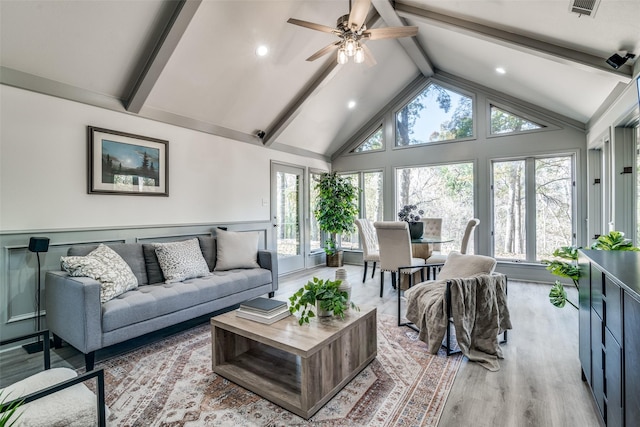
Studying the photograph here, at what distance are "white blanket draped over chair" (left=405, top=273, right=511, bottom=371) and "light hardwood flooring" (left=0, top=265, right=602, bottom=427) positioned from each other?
13cm

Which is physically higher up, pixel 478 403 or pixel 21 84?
pixel 21 84

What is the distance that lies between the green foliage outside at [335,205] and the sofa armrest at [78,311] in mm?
4089

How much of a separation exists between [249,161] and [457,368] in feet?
12.9

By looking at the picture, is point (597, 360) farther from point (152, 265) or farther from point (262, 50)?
point (262, 50)

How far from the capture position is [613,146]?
3256 mm

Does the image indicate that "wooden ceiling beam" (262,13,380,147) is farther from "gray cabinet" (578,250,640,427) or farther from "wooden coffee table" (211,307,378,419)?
"gray cabinet" (578,250,640,427)

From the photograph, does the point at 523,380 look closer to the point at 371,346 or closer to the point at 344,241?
the point at 371,346

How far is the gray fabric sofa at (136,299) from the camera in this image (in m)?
2.22

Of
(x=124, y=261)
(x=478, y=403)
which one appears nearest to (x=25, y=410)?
(x=124, y=261)

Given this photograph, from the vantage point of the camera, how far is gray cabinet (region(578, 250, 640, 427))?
3.60 ft

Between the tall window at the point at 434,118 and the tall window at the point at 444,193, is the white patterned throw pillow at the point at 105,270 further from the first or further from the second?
the tall window at the point at 434,118

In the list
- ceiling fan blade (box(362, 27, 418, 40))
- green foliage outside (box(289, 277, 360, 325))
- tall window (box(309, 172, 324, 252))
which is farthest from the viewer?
tall window (box(309, 172, 324, 252))

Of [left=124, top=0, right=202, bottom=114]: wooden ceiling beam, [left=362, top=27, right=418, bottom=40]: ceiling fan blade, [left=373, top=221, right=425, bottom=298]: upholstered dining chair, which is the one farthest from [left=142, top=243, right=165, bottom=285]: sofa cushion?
[left=362, top=27, right=418, bottom=40]: ceiling fan blade

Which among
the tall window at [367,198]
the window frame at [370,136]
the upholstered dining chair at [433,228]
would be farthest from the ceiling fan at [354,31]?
the tall window at [367,198]
